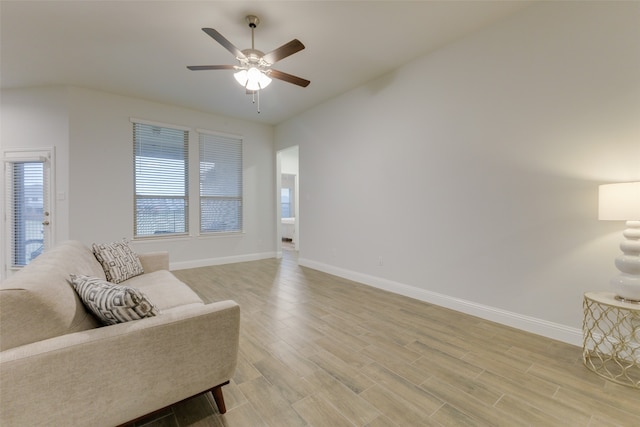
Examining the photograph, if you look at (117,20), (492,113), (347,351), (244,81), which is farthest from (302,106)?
(347,351)

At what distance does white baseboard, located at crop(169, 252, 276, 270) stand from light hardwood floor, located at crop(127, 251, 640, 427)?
256 centimetres

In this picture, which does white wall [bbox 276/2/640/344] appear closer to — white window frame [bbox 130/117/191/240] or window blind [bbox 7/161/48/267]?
white window frame [bbox 130/117/191/240]

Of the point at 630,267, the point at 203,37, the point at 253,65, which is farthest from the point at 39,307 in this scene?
the point at 630,267

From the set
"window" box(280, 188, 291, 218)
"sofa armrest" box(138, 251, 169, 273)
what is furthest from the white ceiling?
"window" box(280, 188, 291, 218)

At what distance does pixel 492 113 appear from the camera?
279 centimetres

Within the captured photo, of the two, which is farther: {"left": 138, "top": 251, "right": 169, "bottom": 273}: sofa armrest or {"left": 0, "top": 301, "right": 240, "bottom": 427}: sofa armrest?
{"left": 138, "top": 251, "right": 169, "bottom": 273}: sofa armrest

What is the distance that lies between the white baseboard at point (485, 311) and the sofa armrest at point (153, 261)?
2668mm

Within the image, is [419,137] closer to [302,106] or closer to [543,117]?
[543,117]

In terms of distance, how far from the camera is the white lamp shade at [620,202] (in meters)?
1.81

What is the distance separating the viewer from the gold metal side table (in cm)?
187

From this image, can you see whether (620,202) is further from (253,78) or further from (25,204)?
(25,204)

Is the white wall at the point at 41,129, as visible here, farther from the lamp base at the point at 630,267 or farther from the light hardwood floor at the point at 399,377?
the lamp base at the point at 630,267

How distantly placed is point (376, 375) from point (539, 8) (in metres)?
3.45

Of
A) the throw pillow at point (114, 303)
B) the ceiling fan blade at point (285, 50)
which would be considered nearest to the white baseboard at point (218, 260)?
the throw pillow at point (114, 303)
